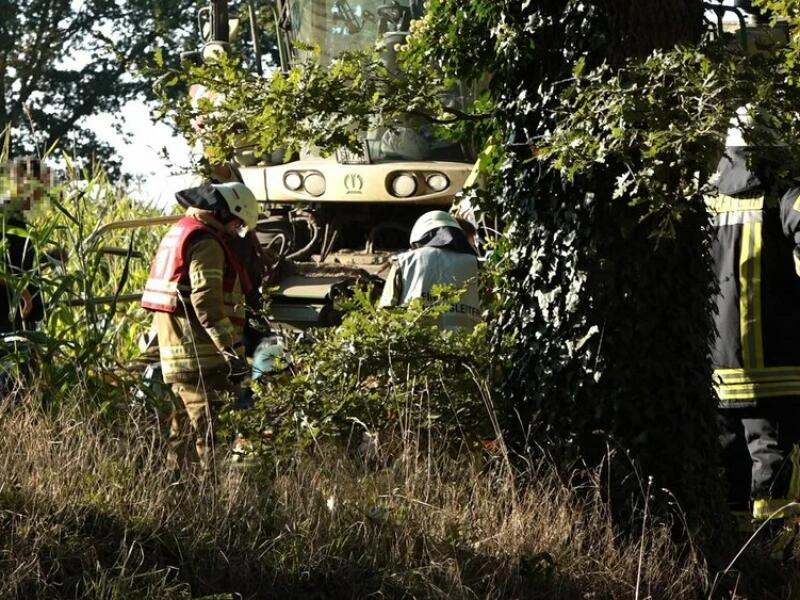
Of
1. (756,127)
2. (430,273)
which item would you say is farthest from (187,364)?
(756,127)

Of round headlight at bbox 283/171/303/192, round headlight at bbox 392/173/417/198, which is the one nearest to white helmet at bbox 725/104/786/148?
round headlight at bbox 392/173/417/198

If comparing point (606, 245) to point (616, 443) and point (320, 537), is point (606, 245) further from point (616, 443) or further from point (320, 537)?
point (320, 537)

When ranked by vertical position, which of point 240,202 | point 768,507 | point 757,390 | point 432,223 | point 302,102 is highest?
point 302,102

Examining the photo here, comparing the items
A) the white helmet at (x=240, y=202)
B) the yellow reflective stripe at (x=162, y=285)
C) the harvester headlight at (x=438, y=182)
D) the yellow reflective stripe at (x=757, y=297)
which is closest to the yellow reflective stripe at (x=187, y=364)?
the yellow reflective stripe at (x=162, y=285)

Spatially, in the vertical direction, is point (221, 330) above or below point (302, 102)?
below

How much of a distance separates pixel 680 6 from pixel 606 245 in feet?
3.03

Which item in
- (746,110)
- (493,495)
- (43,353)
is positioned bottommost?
(493,495)

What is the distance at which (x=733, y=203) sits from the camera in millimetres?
6660

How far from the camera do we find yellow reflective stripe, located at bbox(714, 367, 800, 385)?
6.56 m

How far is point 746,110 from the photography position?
5.17 m

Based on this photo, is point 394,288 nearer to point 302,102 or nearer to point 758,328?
point 758,328

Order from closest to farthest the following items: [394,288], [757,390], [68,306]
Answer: [757,390], [68,306], [394,288]

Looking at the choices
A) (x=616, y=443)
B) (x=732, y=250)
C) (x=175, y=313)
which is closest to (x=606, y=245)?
(x=616, y=443)

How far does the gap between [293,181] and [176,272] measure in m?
3.62
